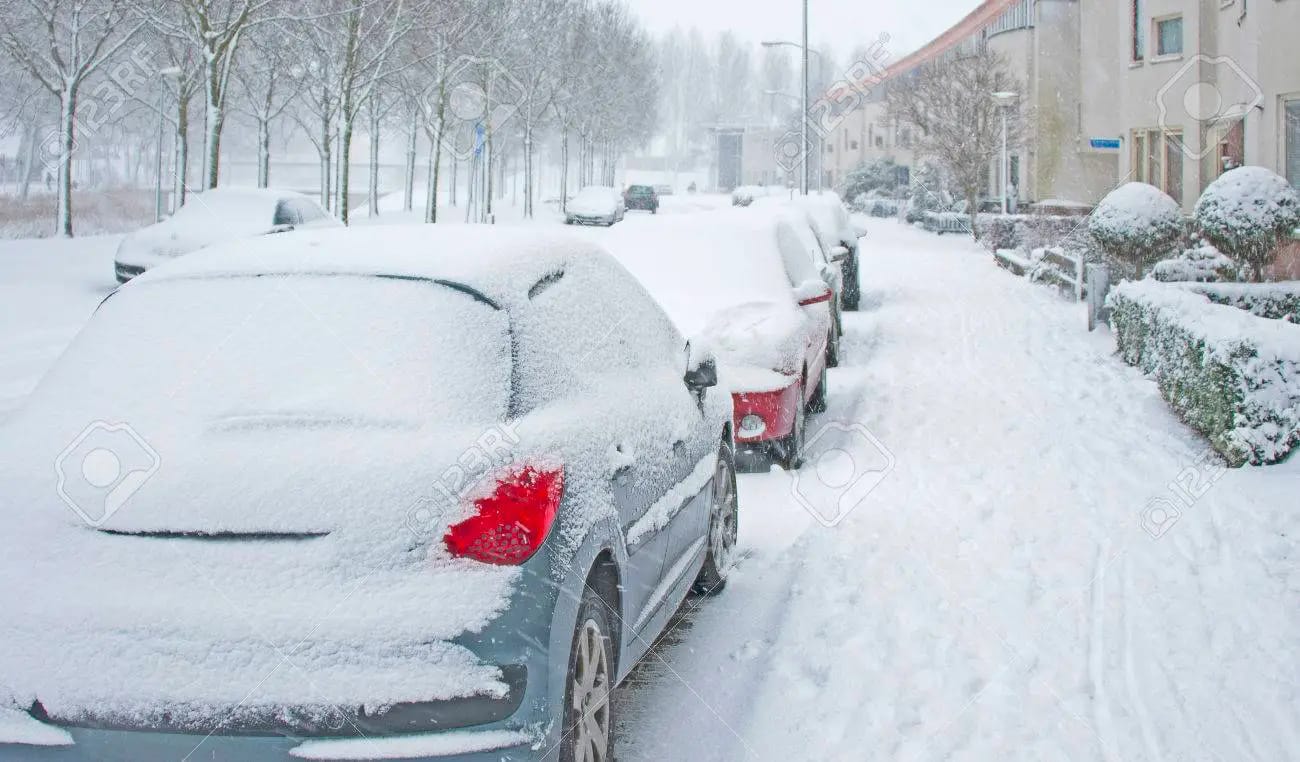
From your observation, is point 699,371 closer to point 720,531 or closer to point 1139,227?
point 720,531

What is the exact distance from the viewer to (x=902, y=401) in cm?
1127

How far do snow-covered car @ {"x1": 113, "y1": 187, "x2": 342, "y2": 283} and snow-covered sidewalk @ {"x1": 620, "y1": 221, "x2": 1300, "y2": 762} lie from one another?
417 inches

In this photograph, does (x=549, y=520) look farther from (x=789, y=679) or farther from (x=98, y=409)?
(x=789, y=679)

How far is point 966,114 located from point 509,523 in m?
41.1

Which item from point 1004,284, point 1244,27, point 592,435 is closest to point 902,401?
point 592,435

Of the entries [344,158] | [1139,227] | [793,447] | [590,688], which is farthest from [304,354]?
[344,158]

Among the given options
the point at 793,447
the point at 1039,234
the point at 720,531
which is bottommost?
the point at 720,531

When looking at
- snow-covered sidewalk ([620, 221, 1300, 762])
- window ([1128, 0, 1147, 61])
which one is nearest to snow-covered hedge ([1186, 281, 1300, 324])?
snow-covered sidewalk ([620, 221, 1300, 762])

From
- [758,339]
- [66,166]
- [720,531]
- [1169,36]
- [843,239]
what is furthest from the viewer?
[1169,36]

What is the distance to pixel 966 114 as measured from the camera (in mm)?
41969

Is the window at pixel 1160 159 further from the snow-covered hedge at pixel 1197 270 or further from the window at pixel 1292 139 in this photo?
the snow-covered hedge at pixel 1197 270

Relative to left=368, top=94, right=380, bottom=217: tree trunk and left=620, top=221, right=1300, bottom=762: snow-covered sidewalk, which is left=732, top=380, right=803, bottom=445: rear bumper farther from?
left=368, top=94, right=380, bottom=217: tree trunk

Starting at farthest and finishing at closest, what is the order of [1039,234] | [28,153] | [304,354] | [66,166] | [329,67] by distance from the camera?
[28,153] → [329,67] → [66,166] → [1039,234] → [304,354]

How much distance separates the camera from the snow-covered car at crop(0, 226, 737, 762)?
9.91 feet
